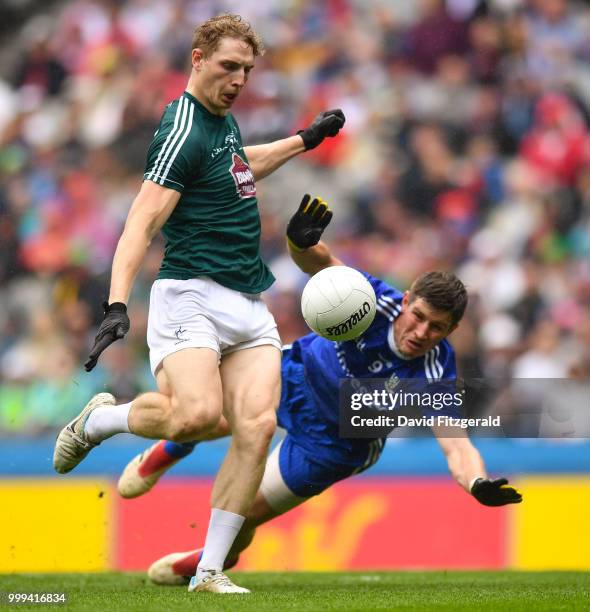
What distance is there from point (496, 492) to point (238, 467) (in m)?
1.17

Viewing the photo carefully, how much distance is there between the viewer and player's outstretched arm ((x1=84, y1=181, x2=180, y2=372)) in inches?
193

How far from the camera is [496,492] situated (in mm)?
5227

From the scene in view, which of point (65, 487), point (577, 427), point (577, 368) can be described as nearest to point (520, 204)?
point (577, 368)

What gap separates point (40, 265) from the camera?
37.4 feet

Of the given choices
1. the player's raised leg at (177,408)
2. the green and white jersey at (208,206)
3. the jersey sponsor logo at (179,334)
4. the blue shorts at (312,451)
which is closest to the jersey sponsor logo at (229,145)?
the green and white jersey at (208,206)

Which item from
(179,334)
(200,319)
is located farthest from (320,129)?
(179,334)

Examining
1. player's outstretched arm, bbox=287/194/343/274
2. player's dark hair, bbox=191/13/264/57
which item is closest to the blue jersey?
player's outstretched arm, bbox=287/194/343/274

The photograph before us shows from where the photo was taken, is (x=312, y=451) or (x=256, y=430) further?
(x=312, y=451)

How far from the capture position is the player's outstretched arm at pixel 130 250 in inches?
193

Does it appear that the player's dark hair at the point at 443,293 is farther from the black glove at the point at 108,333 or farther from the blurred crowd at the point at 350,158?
the blurred crowd at the point at 350,158

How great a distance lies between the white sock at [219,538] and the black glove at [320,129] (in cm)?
206

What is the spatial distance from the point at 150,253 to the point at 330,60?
3038 millimetres

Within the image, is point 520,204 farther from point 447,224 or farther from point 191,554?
point 191,554

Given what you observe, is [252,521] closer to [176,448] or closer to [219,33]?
[176,448]
